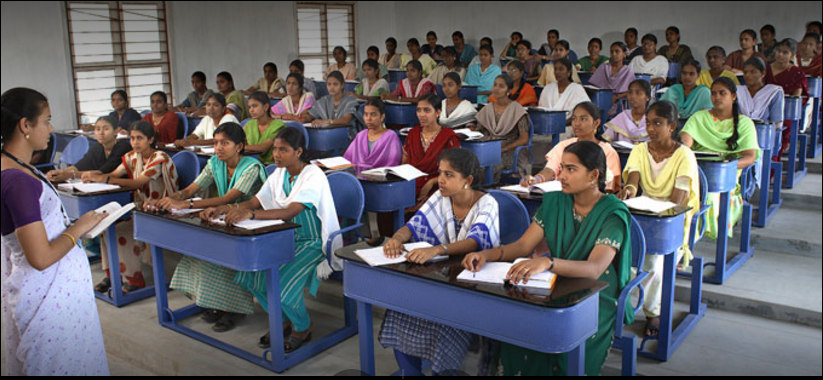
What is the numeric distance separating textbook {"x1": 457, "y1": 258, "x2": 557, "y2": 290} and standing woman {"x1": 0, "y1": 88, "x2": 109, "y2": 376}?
46.6 inches

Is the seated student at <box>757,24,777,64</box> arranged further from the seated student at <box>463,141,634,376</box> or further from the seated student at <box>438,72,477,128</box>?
the seated student at <box>463,141,634,376</box>

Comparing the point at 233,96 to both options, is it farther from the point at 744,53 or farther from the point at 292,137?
the point at 744,53

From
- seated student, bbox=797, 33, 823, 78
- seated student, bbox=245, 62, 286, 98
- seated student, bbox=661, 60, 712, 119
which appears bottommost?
seated student, bbox=661, 60, 712, 119

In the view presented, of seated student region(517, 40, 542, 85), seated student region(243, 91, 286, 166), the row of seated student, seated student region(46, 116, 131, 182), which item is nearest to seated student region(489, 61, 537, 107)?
the row of seated student

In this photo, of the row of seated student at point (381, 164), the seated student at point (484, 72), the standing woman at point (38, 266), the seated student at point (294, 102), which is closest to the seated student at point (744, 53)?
the row of seated student at point (381, 164)

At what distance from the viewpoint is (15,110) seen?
1.98 m

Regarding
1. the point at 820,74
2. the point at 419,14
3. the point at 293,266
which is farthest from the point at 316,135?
the point at 419,14

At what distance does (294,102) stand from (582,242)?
172 inches

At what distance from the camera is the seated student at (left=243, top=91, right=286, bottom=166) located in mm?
5035

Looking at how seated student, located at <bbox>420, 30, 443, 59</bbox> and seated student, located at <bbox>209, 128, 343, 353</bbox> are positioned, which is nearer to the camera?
seated student, located at <bbox>209, 128, 343, 353</bbox>

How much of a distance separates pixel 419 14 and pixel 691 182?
10.2 m

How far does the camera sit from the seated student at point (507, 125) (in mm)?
5121

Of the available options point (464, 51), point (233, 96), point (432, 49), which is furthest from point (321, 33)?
point (233, 96)

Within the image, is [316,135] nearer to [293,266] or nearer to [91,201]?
[91,201]
